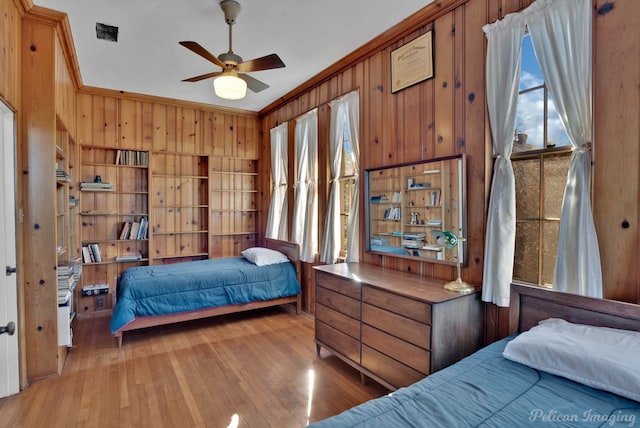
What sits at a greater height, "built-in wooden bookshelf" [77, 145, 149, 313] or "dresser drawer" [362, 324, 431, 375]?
"built-in wooden bookshelf" [77, 145, 149, 313]

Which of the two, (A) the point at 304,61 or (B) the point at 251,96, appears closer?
(A) the point at 304,61

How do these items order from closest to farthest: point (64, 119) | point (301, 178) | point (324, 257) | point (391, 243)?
point (391, 243)
point (64, 119)
point (324, 257)
point (301, 178)

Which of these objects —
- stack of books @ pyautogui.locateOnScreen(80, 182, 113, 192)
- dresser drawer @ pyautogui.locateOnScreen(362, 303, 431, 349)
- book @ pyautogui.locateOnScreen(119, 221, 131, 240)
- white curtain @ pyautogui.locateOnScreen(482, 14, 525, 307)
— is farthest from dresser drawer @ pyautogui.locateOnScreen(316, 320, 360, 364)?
stack of books @ pyautogui.locateOnScreen(80, 182, 113, 192)

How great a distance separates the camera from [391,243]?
301 centimetres

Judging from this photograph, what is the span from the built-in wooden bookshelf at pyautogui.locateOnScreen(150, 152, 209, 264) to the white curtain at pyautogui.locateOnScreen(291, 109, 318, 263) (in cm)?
157

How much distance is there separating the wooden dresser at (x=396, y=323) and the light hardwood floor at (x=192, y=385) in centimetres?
29

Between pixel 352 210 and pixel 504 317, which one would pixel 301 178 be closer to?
pixel 352 210

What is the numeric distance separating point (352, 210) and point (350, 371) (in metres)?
1.46

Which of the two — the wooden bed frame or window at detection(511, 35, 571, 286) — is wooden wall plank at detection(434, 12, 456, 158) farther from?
the wooden bed frame

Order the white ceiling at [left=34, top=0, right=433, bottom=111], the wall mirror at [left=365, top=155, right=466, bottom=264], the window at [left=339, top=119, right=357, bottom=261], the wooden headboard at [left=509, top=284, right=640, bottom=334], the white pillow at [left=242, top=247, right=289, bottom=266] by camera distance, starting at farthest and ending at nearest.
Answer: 1. the white pillow at [left=242, top=247, right=289, bottom=266]
2. the window at [left=339, top=119, right=357, bottom=261]
3. the white ceiling at [left=34, top=0, right=433, bottom=111]
4. the wall mirror at [left=365, top=155, right=466, bottom=264]
5. the wooden headboard at [left=509, top=284, right=640, bottom=334]

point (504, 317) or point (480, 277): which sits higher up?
point (480, 277)

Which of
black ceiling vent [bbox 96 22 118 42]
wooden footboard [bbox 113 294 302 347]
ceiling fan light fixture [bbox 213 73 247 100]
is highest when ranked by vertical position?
black ceiling vent [bbox 96 22 118 42]

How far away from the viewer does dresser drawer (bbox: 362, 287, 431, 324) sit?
2.06 m

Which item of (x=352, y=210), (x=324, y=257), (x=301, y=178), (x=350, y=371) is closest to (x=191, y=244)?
(x=301, y=178)
